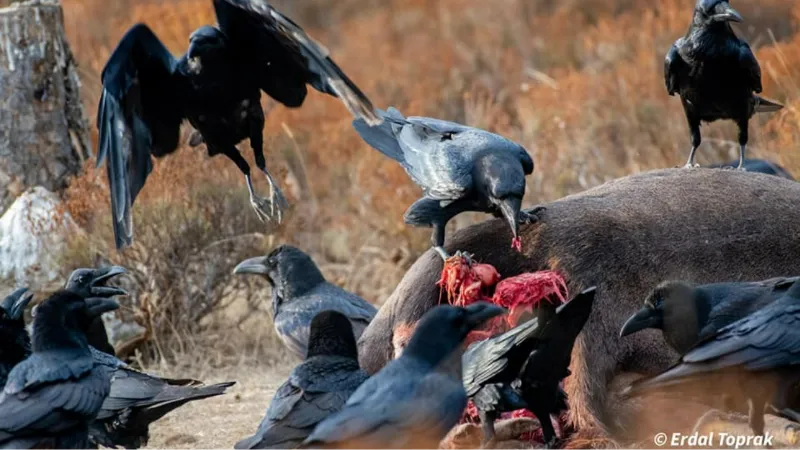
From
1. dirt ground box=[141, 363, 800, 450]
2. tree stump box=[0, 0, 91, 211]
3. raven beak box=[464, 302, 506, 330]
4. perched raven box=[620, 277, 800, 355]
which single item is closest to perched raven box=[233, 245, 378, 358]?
dirt ground box=[141, 363, 800, 450]

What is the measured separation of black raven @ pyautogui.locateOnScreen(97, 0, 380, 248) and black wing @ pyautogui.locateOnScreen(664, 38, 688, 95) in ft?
7.05

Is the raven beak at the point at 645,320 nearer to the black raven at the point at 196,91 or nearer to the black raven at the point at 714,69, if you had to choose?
the black raven at the point at 196,91

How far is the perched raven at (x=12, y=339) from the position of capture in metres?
6.54

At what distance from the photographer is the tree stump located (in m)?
9.80

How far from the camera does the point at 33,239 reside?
934 centimetres

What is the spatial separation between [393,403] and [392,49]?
693 inches

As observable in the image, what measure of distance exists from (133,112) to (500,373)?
244 cm

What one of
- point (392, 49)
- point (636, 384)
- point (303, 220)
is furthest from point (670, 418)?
point (392, 49)

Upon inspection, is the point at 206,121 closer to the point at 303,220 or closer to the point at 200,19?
the point at 303,220

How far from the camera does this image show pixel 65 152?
32.6 ft

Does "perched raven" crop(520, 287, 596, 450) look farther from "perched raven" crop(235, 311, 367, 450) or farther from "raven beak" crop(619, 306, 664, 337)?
"perched raven" crop(235, 311, 367, 450)

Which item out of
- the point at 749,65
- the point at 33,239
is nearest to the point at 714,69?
the point at 749,65

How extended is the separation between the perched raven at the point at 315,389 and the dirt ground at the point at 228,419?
1517 millimetres

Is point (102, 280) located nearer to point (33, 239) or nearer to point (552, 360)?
point (33, 239)
